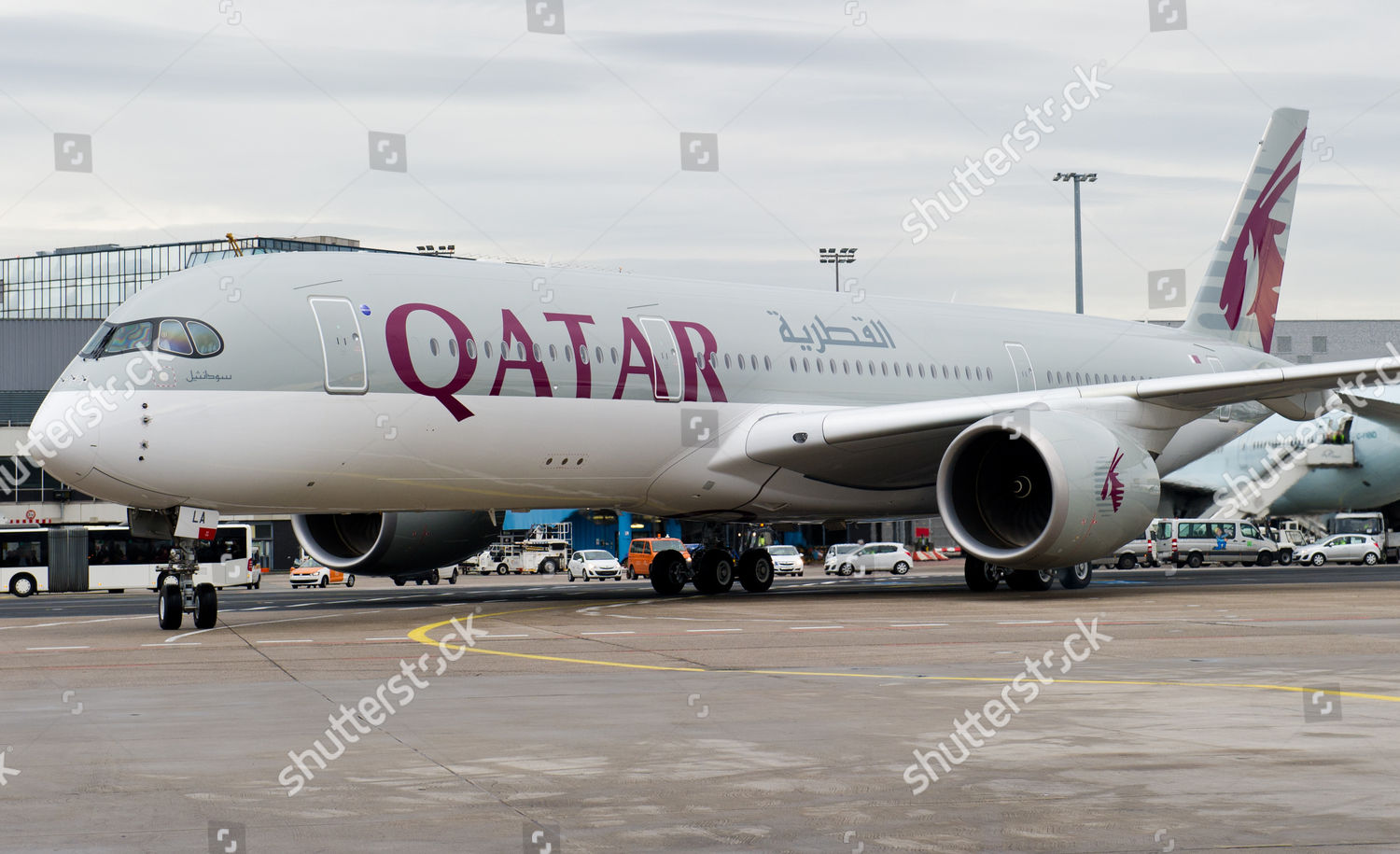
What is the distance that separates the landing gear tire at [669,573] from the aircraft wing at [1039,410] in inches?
137

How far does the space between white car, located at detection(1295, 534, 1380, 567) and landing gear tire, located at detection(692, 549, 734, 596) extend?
113 feet

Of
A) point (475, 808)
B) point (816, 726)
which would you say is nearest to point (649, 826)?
point (475, 808)

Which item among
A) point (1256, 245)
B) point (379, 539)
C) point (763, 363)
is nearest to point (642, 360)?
point (763, 363)

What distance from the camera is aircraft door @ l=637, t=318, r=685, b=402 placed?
72.7ft

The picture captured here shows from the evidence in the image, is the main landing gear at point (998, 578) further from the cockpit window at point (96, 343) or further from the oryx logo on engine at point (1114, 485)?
the cockpit window at point (96, 343)

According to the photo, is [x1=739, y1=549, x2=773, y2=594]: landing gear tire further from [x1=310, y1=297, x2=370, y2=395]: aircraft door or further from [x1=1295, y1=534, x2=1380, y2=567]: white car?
[x1=1295, y1=534, x2=1380, y2=567]: white car

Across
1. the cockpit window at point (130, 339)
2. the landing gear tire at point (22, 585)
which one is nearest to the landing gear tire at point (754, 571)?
the cockpit window at point (130, 339)

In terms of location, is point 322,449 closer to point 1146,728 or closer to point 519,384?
point 519,384

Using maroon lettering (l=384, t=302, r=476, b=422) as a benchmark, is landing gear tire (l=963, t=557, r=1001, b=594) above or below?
below

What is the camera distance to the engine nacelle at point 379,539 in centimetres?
2356

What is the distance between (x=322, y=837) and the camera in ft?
19.4

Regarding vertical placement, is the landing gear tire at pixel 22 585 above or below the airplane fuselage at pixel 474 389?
below

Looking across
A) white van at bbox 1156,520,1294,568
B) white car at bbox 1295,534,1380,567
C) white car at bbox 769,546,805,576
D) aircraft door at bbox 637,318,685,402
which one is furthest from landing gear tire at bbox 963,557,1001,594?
white car at bbox 1295,534,1380,567

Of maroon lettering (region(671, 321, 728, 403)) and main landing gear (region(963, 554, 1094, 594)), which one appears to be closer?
maroon lettering (region(671, 321, 728, 403))
